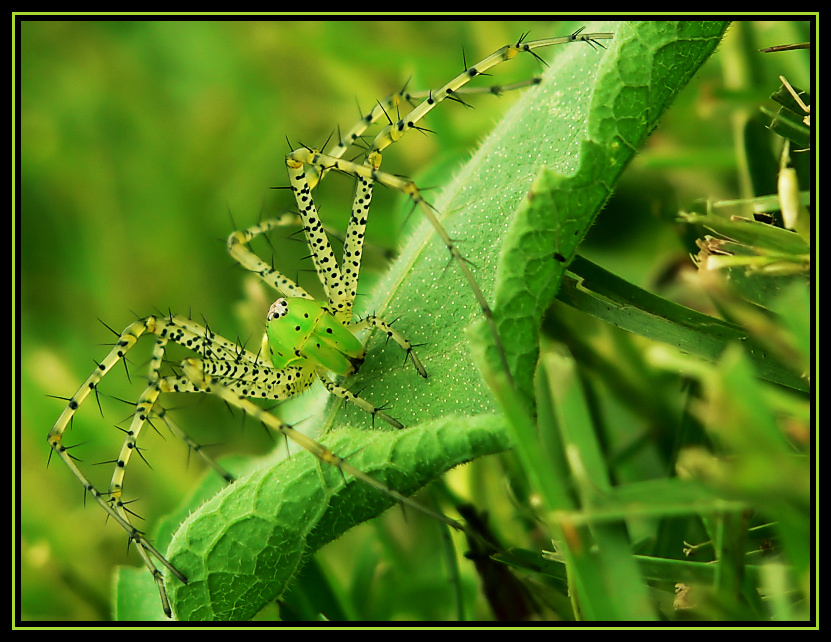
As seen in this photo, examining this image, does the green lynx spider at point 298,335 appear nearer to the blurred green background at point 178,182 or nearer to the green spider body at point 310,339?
the green spider body at point 310,339

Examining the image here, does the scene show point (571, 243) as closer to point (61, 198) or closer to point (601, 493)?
point (601, 493)

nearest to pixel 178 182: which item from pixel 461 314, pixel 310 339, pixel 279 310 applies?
pixel 279 310

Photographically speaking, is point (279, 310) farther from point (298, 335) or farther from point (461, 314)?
point (461, 314)

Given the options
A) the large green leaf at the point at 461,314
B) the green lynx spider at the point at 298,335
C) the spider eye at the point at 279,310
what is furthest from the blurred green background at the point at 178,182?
the large green leaf at the point at 461,314

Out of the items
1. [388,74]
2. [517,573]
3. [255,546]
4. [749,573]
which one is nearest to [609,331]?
[517,573]

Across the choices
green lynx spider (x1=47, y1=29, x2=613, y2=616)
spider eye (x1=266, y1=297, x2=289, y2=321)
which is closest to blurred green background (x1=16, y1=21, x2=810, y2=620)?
green lynx spider (x1=47, y1=29, x2=613, y2=616)
